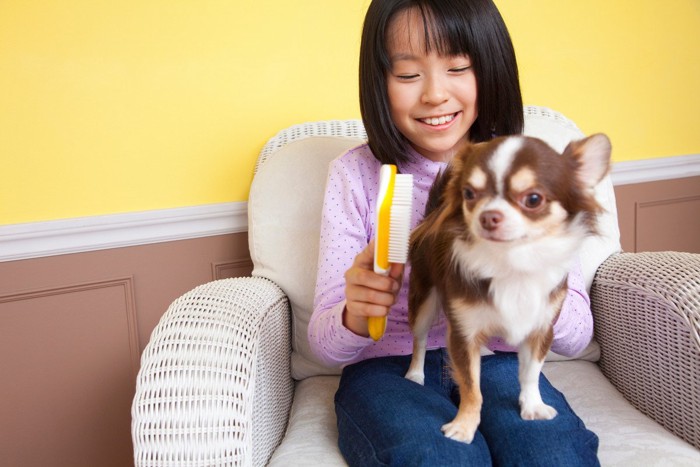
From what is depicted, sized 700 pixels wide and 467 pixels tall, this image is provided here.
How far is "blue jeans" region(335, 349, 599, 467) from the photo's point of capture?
40.0 inches

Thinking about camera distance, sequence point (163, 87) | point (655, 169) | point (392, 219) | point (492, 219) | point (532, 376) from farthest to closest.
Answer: point (655, 169)
point (163, 87)
point (532, 376)
point (392, 219)
point (492, 219)

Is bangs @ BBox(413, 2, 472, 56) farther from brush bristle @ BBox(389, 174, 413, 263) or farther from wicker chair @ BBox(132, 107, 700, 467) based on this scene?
wicker chair @ BBox(132, 107, 700, 467)

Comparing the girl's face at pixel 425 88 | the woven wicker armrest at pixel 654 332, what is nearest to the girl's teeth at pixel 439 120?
the girl's face at pixel 425 88

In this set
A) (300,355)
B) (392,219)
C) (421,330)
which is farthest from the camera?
(300,355)

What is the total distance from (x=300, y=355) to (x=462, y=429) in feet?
2.04

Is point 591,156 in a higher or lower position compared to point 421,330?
higher

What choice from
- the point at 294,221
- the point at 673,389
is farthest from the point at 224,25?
the point at 673,389

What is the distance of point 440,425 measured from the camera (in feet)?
3.47

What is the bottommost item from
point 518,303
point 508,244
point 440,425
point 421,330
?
point 440,425

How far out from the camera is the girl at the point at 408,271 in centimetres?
105

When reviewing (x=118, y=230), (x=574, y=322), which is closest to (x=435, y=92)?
(x=574, y=322)

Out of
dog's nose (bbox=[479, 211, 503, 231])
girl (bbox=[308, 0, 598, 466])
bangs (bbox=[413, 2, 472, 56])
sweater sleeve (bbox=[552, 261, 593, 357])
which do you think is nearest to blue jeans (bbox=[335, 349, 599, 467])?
girl (bbox=[308, 0, 598, 466])

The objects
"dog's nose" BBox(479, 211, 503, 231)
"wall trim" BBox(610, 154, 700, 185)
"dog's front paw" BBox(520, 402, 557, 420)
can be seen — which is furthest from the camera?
"wall trim" BBox(610, 154, 700, 185)

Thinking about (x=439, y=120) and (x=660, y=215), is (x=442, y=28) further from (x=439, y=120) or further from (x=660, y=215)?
(x=660, y=215)
